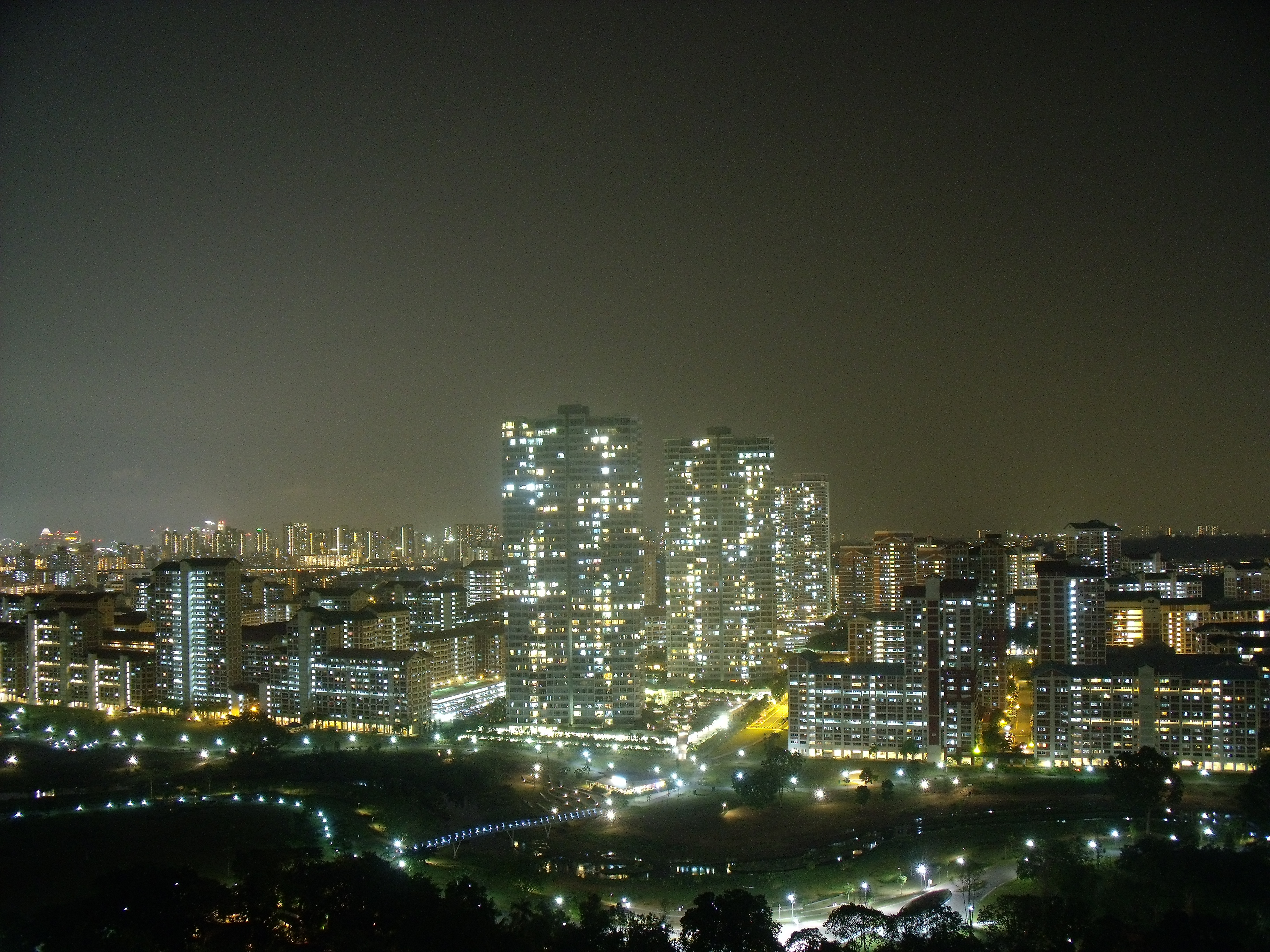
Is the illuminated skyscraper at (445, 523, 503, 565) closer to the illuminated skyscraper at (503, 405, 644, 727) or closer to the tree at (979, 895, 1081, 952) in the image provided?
the illuminated skyscraper at (503, 405, 644, 727)

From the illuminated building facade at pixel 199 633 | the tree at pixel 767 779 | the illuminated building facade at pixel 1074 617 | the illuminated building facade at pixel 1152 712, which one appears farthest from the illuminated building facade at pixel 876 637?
the illuminated building facade at pixel 199 633

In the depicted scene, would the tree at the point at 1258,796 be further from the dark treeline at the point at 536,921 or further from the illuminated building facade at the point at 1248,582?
the illuminated building facade at the point at 1248,582

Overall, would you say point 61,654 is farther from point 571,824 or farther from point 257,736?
point 571,824

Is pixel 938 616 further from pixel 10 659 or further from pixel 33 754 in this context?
pixel 10 659

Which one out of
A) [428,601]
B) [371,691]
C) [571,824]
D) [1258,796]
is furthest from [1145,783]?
[428,601]

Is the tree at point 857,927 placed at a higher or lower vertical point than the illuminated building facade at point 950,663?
lower

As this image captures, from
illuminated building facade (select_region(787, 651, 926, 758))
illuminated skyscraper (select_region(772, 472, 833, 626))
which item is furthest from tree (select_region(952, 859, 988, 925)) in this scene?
illuminated skyscraper (select_region(772, 472, 833, 626))

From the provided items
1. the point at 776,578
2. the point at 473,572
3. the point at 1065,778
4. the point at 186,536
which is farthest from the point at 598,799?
the point at 186,536
